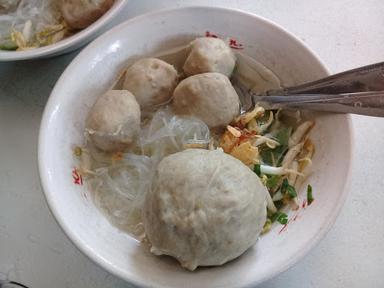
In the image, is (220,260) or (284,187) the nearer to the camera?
(220,260)

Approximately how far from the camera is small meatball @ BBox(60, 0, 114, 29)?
3.30ft

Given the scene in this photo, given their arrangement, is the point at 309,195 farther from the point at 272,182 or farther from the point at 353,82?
the point at 353,82

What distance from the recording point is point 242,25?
0.92 meters

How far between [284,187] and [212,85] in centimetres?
23

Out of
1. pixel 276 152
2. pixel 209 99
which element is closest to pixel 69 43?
pixel 209 99

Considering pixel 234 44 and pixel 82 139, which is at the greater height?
pixel 234 44

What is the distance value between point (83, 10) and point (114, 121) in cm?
33

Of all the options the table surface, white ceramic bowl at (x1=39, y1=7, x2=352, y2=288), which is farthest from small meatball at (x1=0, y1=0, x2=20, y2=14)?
white ceramic bowl at (x1=39, y1=7, x2=352, y2=288)

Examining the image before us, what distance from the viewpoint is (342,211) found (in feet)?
2.89

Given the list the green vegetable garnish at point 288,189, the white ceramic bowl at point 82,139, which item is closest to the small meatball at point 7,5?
the white ceramic bowl at point 82,139

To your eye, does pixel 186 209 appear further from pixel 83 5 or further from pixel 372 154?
pixel 83 5

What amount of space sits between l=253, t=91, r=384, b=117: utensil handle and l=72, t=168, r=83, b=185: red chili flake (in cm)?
39

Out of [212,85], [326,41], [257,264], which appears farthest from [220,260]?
[326,41]

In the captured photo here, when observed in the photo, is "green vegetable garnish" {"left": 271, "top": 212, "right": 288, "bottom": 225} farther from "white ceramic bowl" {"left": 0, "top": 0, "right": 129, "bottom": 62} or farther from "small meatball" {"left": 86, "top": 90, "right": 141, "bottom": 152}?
"white ceramic bowl" {"left": 0, "top": 0, "right": 129, "bottom": 62}
